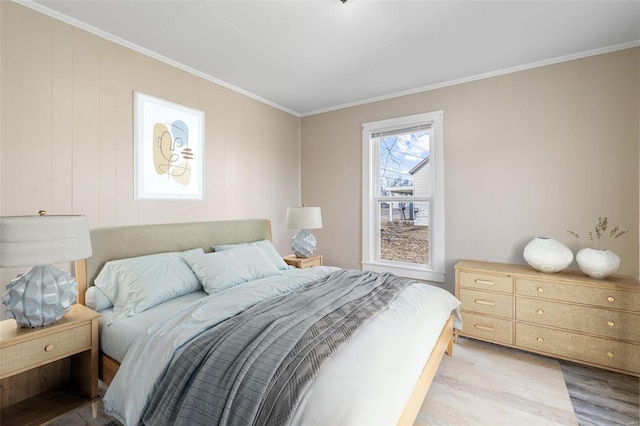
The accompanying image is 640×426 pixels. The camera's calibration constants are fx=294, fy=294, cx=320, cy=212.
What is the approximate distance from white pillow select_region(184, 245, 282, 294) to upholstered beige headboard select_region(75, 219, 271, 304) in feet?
1.12

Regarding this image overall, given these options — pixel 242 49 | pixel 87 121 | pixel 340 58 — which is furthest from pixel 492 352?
pixel 87 121

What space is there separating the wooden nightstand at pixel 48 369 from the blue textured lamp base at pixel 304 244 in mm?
2147

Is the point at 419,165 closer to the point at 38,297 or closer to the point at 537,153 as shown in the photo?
the point at 537,153

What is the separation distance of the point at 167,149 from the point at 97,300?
138 centimetres

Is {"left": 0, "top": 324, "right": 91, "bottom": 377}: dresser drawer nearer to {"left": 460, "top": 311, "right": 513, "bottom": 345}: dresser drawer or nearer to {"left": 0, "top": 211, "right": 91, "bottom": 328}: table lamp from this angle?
{"left": 0, "top": 211, "right": 91, "bottom": 328}: table lamp

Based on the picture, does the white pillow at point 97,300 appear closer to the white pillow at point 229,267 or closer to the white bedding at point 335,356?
the white bedding at point 335,356

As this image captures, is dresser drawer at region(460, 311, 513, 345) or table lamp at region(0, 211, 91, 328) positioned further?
dresser drawer at region(460, 311, 513, 345)

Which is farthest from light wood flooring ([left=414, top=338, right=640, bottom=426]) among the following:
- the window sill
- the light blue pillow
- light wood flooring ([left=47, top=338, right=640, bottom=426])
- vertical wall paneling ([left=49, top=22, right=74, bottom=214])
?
vertical wall paneling ([left=49, top=22, right=74, bottom=214])

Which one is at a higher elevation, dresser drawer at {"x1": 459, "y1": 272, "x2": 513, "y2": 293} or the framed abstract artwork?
the framed abstract artwork

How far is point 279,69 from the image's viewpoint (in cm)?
291

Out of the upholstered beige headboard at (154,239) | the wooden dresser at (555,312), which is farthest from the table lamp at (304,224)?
the wooden dresser at (555,312)

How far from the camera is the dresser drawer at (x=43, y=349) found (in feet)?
4.64

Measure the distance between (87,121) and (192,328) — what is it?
1815mm

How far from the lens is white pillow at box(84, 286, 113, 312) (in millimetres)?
1973
